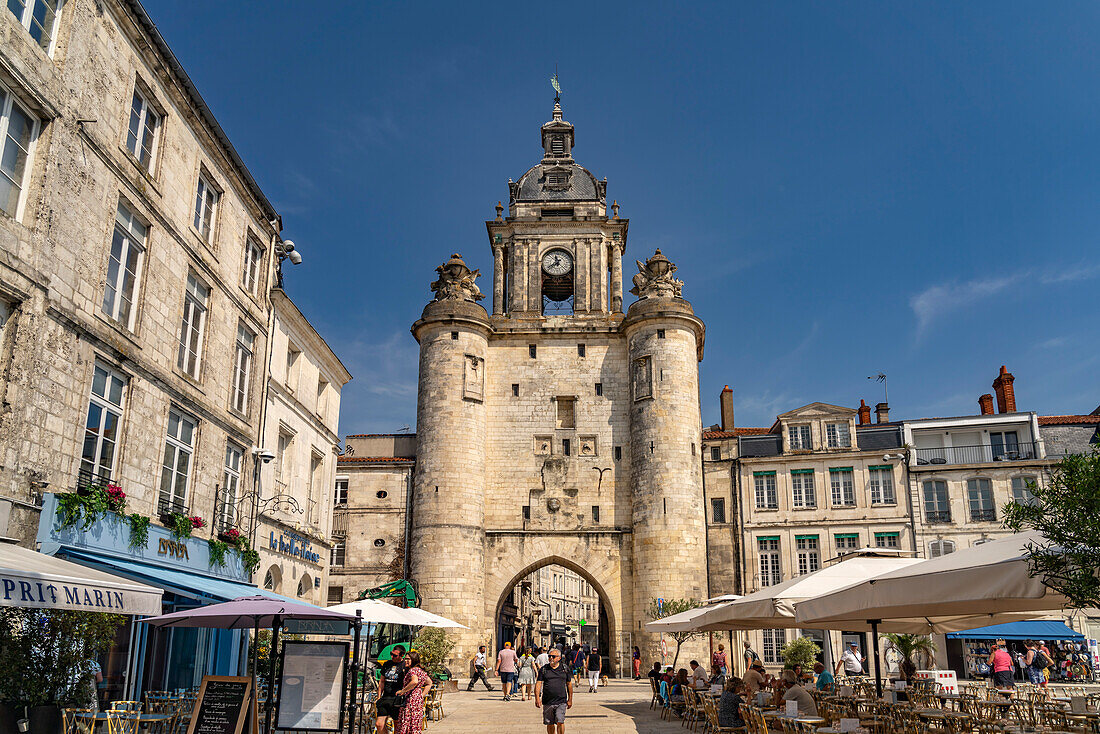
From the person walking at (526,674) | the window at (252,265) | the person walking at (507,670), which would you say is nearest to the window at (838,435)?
the person walking at (526,674)

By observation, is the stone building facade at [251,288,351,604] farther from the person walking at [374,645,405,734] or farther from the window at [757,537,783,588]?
Result: the window at [757,537,783,588]

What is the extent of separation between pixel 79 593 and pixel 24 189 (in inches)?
204

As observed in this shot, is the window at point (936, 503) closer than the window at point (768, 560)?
Yes

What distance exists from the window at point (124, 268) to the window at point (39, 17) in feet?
7.62

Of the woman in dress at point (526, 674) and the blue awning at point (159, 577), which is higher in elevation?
the blue awning at point (159, 577)

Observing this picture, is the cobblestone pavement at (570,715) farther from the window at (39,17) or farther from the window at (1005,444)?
the window at (1005,444)

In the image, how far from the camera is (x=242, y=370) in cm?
1644

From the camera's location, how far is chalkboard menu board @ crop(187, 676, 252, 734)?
8039mm

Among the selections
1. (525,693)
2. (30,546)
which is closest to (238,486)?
(30,546)

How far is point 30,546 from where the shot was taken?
9547mm

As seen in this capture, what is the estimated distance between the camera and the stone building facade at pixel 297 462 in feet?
56.3

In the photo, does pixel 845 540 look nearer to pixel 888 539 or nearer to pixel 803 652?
pixel 888 539

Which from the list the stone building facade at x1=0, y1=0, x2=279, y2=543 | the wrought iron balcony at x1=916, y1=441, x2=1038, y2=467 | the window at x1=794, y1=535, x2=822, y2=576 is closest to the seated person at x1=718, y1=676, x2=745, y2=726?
the stone building facade at x1=0, y1=0, x2=279, y2=543

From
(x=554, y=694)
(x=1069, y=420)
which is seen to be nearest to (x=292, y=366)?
(x=554, y=694)
